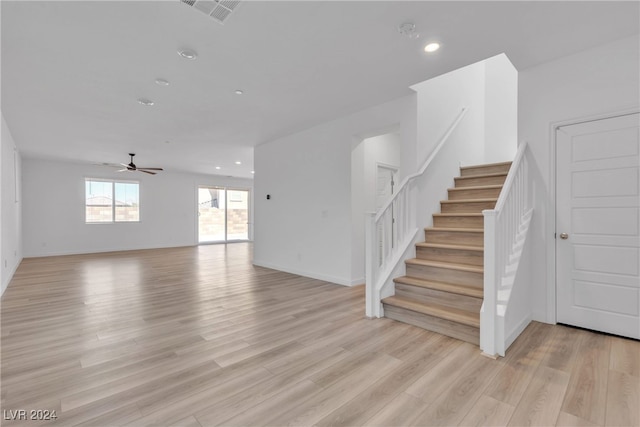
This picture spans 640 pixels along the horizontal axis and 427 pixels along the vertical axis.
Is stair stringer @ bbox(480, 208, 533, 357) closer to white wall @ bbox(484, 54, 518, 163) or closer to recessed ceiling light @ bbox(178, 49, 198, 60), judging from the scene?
white wall @ bbox(484, 54, 518, 163)

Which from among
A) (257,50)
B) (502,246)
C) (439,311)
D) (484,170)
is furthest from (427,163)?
(257,50)

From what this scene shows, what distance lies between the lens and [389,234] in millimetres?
3744

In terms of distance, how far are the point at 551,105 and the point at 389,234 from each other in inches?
84.5

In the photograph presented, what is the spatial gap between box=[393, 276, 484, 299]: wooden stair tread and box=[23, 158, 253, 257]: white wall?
30.5ft

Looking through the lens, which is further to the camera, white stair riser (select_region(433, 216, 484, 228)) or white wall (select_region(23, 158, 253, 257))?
white wall (select_region(23, 158, 253, 257))

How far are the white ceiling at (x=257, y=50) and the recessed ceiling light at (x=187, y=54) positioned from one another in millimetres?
58

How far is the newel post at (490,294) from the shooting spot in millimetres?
2400

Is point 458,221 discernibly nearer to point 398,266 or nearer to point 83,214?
point 398,266

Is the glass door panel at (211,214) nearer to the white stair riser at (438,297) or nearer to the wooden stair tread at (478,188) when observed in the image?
the wooden stair tread at (478,188)

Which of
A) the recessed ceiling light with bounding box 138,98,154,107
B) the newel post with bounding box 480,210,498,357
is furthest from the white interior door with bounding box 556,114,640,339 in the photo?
the recessed ceiling light with bounding box 138,98,154,107

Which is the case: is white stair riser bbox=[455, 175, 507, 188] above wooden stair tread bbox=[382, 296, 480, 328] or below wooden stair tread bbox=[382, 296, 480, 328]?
above

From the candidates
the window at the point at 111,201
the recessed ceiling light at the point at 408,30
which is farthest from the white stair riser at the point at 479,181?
the window at the point at 111,201

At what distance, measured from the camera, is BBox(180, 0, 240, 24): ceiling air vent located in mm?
2105

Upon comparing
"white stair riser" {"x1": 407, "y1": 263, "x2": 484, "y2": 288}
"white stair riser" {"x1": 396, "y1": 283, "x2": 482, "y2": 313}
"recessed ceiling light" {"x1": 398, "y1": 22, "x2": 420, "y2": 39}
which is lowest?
"white stair riser" {"x1": 396, "y1": 283, "x2": 482, "y2": 313}
